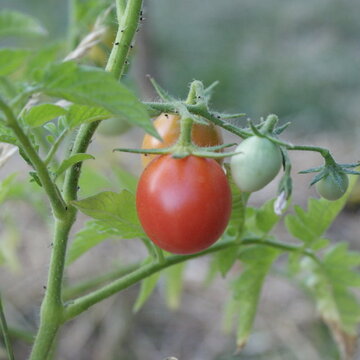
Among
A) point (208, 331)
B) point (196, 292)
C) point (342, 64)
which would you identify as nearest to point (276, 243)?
point (208, 331)

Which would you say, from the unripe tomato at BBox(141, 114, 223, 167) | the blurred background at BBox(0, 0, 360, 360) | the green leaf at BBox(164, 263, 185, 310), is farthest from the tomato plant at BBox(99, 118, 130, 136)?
the unripe tomato at BBox(141, 114, 223, 167)

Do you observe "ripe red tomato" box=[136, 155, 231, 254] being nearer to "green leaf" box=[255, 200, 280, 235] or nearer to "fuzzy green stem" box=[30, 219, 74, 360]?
"fuzzy green stem" box=[30, 219, 74, 360]

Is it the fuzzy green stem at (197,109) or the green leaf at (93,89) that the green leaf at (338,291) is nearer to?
the fuzzy green stem at (197,109)

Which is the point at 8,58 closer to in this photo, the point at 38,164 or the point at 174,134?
the point at 38,164

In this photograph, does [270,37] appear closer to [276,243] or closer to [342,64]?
[342,64]

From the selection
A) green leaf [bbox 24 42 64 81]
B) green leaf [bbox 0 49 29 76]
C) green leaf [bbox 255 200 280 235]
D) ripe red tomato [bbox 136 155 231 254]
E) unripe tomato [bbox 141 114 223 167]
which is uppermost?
green leaf [bbox 24 42 64 81]

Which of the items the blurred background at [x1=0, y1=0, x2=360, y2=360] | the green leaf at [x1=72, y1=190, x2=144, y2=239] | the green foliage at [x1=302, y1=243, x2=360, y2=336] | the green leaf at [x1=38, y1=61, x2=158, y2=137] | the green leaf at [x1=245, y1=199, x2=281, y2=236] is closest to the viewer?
the green leaf at [x1=38, y1=61, x2=158, y2=137]

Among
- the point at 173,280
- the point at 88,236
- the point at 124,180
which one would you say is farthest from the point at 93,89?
the point at 173,280
